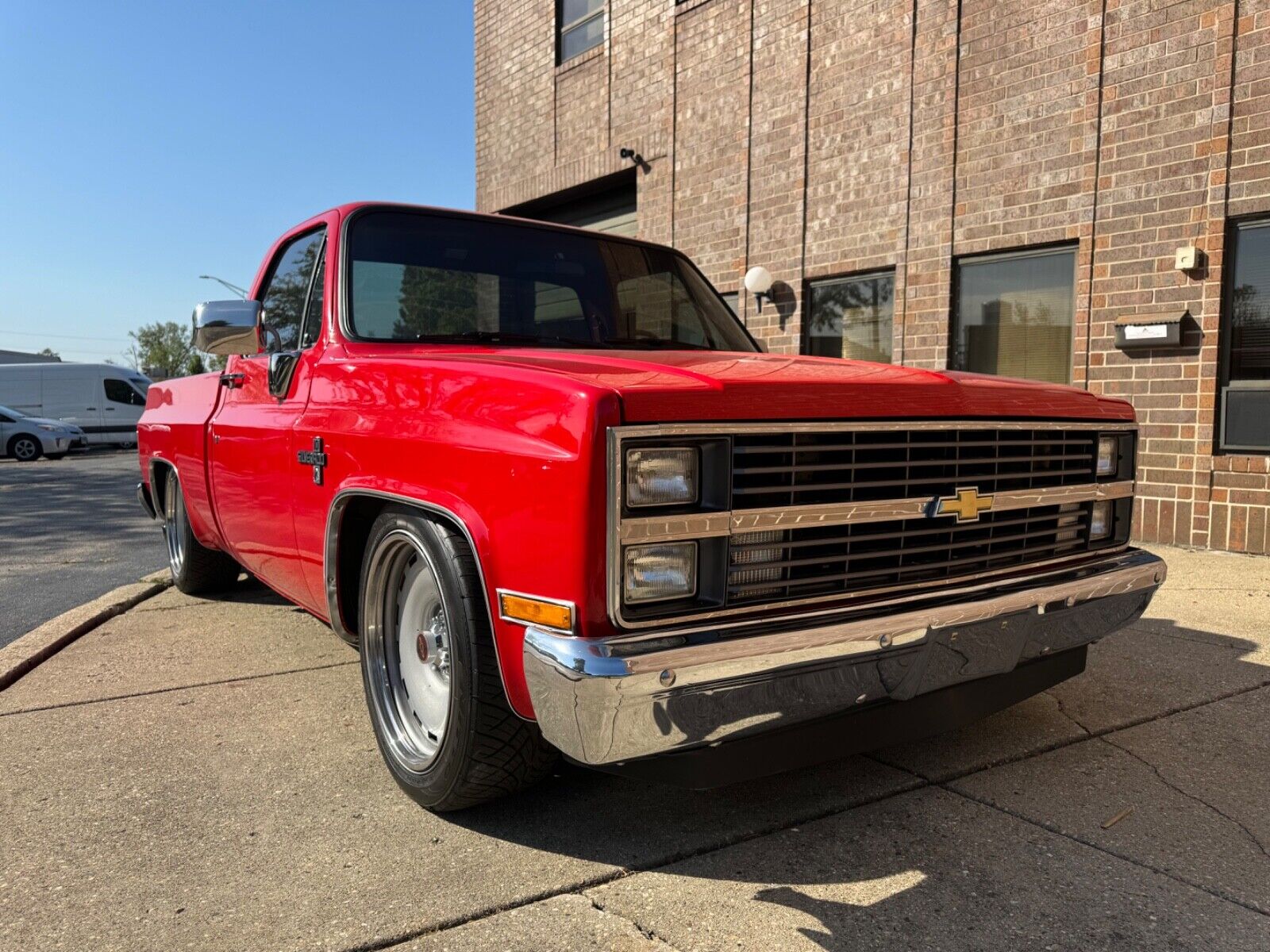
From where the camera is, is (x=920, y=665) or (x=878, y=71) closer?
(x=920, y=665)

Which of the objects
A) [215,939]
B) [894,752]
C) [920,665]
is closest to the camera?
[215,939]

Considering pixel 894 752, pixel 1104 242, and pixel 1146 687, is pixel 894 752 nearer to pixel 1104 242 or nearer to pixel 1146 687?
pixel 1146 687

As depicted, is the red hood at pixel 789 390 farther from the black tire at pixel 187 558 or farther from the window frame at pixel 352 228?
the black tire at pixel 187 558

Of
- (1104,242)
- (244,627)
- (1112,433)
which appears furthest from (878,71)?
(244,627)

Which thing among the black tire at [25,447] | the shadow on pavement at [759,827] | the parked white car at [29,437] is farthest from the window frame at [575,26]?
the black tire at [25,447]

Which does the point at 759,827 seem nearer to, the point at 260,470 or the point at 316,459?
the point at 316,459

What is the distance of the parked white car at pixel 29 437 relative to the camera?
20.8 meters

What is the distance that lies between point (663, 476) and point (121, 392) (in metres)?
26.7

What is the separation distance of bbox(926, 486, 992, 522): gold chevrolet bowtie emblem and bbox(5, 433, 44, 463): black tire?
23083mm

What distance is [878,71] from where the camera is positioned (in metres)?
8.88

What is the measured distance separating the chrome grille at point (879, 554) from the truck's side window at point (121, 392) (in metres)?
26.3

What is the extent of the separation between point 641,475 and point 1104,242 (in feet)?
22.3

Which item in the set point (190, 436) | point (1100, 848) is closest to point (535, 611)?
point (1100, 848)

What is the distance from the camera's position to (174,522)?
561cm
